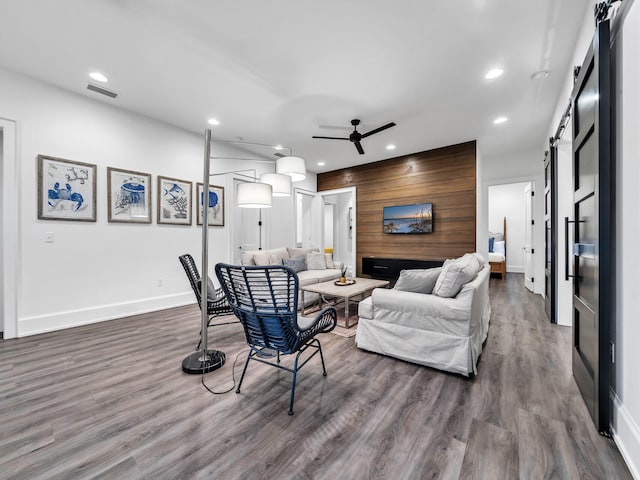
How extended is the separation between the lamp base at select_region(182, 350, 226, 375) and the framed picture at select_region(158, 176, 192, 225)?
2.55 meters

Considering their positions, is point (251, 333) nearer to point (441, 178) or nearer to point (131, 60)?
point (131, 60)

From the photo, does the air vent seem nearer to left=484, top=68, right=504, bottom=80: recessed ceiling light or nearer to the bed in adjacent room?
left=484, top=68, right=504, bottom=80: recessed ceiling light

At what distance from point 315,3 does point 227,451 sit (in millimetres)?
3030

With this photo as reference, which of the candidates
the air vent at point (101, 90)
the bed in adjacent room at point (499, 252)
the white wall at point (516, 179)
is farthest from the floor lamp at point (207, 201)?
the bed in adjacent room at point (499, 252)

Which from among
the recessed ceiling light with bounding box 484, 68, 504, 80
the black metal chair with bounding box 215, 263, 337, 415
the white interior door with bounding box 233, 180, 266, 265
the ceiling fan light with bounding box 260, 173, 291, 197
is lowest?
the black metal chair with bounding box 215, 263, 337, 415

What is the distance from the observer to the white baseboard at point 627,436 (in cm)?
124

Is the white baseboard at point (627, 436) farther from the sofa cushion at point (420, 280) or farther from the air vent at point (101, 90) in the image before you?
the air vent at point (101, 90)

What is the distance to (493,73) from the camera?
2.89m

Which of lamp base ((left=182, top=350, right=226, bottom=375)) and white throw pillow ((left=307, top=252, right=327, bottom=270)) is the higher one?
white throw pillow ((left=307, top=252, right=327, bottom=270))

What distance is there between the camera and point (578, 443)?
1.44 meters

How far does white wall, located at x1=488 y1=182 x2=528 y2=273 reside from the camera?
8266 mm

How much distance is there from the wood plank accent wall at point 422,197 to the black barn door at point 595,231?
3.08 m

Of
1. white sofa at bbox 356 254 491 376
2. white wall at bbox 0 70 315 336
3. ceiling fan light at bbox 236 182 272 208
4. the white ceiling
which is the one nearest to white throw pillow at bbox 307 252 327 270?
white wall at bbox 0 70 315 336

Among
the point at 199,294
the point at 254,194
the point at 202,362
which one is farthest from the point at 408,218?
the point at 202,362
